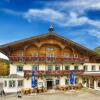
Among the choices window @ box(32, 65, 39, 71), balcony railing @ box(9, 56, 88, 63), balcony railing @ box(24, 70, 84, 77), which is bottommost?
balcony railing @ box(24, 70, 84, 77)

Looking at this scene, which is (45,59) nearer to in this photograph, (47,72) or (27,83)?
(47,72)

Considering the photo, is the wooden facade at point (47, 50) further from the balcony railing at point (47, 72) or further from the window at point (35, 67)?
the balcony railing at point (47, 72)

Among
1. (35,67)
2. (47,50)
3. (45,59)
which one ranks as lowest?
(35,67)

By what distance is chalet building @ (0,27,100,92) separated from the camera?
4938cm

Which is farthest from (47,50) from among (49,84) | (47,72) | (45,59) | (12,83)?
(12,83)

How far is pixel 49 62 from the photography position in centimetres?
5112

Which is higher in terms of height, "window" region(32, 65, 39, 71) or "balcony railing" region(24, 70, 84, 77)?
"window" region(32, 65, 39, 71)

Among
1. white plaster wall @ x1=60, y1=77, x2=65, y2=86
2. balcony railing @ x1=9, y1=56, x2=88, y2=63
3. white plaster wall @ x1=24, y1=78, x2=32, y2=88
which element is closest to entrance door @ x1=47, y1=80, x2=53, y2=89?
white plaster wall @ x1=60, y1=77, x2=65, y2=86

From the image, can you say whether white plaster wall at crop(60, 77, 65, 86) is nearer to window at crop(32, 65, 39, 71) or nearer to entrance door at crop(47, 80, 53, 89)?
entrance door at crop(47, 80, 53, 89)

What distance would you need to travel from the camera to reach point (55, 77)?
51.5 meters

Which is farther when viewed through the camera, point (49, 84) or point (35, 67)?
point (49, 84)

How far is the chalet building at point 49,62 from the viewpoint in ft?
162

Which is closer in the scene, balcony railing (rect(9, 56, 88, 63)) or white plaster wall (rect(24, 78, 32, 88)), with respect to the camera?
balcony railing (rect(9, 56, 88, 63))

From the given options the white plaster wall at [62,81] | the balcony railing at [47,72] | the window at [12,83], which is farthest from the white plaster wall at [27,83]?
the white plaster wall at [62,81]
